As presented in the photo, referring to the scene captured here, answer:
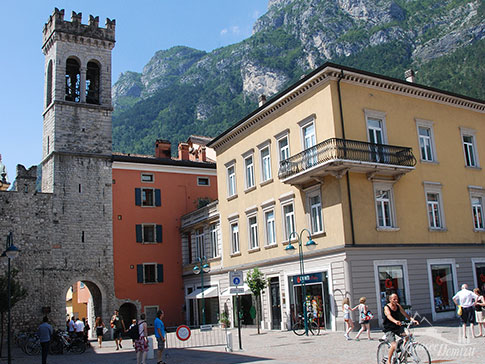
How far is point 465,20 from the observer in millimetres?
104625

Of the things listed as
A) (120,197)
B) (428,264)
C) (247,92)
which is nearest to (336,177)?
(428,264)

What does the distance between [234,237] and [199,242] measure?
5895 millimetres

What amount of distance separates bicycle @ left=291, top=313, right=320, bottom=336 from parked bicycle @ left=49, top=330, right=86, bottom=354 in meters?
9.90

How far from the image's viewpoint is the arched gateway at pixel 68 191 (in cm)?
3472

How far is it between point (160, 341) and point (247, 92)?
122009 mm

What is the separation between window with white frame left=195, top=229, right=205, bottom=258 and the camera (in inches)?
1473

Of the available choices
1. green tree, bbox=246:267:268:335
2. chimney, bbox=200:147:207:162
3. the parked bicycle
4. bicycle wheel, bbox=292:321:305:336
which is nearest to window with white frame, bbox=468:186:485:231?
bicycle wheel, bbox=292:321:305:336

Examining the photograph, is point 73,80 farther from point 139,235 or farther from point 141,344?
point 141,344

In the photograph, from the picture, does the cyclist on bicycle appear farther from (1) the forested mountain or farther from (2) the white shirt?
(1) the forested mountain

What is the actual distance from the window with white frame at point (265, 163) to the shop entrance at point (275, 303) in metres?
5.73

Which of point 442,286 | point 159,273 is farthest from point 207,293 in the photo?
point 442,286

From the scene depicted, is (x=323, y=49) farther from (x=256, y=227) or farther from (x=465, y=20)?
(x=256, y=227)

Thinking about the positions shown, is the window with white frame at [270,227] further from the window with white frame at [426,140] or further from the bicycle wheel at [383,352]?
the bicycle wheel at [383,352]

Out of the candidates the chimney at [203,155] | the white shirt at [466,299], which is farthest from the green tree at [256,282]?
the chimney at [203,155]
